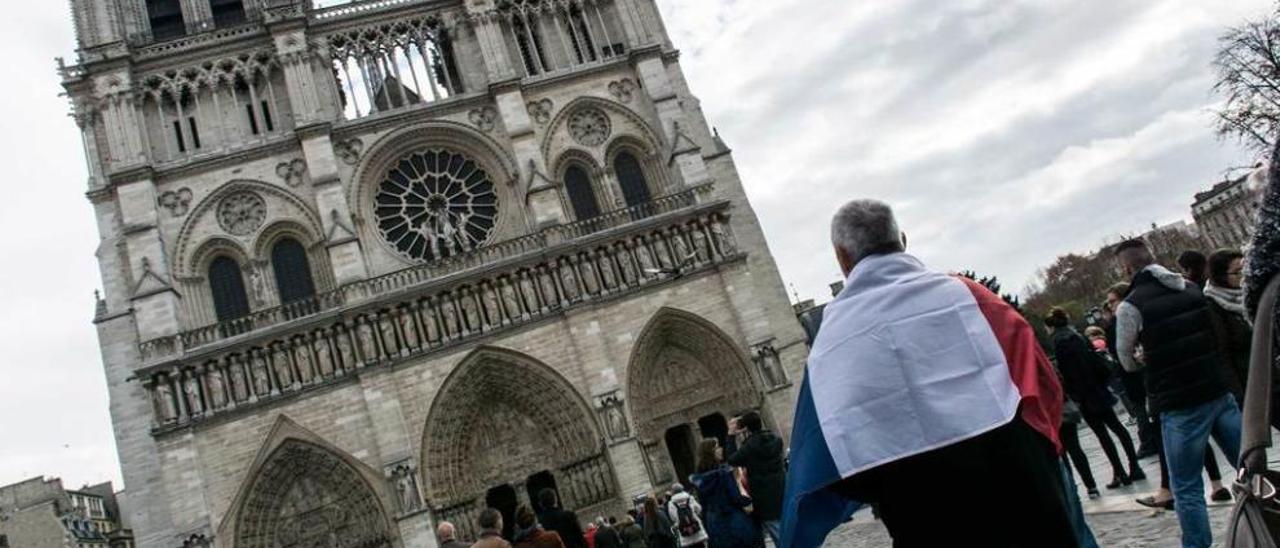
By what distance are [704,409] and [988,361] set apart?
17.8 meters

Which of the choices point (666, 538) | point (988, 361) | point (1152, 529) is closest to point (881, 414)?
point (988, 361)

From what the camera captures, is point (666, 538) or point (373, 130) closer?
point (666, 538)

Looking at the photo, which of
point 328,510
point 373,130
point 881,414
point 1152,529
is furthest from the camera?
point 373,130

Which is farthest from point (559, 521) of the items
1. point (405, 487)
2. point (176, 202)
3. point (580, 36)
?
point (580, 36)

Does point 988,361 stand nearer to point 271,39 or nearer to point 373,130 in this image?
point 373,130

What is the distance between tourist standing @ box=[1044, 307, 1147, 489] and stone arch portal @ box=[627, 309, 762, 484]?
40.5 ft

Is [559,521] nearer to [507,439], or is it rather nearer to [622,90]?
[507,439]

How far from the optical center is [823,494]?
269cm

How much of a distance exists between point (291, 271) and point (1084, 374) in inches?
696

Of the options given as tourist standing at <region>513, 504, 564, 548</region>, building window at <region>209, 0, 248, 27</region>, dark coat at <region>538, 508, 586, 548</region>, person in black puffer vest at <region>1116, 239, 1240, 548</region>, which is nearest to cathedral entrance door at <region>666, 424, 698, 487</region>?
dark coat at <region>538, 508, 586, 548</region>

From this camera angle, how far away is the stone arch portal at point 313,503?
709 inches

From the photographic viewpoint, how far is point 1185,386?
440 centimetres

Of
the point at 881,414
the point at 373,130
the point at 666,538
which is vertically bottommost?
the point at 666,538

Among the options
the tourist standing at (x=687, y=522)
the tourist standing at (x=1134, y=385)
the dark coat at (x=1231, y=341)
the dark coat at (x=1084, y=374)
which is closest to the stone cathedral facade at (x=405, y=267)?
the tourist standing at (x=687, y=522)
